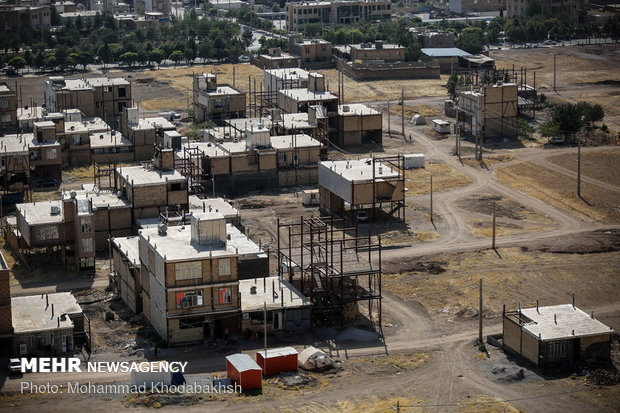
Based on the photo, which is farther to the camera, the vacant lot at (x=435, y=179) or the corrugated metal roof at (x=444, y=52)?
the corrugated metal roof at (x=444, y=52)

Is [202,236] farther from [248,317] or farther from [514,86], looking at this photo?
[514,86]

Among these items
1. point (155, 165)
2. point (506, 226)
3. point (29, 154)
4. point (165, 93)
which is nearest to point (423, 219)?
point (506, 226)

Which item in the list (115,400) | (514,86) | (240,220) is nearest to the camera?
(115,400)

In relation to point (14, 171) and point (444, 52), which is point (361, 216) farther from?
point (444, 52)

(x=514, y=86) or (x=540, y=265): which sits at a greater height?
(x=514, y=86)

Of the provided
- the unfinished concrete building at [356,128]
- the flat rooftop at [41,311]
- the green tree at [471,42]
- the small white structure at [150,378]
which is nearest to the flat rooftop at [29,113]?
the unfinished concrete building at [356,128]

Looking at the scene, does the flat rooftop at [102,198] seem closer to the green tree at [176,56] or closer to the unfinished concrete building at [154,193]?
the unfinished concrete building at [154,193]
